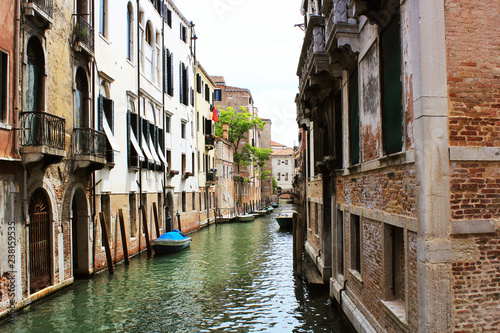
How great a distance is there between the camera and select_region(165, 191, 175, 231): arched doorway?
21002 millimetres

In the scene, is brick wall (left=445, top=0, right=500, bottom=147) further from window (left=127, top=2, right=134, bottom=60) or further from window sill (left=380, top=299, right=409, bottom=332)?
window (left=127, top=2, right=134, bottom=60)

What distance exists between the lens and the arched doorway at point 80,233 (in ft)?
40.1

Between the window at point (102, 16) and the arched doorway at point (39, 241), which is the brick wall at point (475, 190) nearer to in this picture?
the arched doorway at point (39, 241)

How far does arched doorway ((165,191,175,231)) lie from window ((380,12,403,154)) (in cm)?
1625

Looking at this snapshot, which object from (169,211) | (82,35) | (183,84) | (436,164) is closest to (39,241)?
(82,35)

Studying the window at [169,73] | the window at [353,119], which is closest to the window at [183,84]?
the window at [169,73]

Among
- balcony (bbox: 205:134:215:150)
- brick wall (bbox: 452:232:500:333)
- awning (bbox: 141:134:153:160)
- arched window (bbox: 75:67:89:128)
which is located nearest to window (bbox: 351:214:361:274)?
brick wall (bbox: 452:232:500:333)

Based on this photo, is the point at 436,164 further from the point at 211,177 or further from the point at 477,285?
the point at 211,177

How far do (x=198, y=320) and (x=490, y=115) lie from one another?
260 inches

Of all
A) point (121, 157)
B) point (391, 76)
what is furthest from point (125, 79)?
point (391, 76)

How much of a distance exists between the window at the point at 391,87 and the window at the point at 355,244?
243 cm

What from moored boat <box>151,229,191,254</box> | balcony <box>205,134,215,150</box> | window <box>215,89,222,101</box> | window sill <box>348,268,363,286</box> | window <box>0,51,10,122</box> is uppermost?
window <box>215,89,222,101</box>

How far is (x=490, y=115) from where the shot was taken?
4566mm

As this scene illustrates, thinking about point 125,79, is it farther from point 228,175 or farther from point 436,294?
point 228,175
